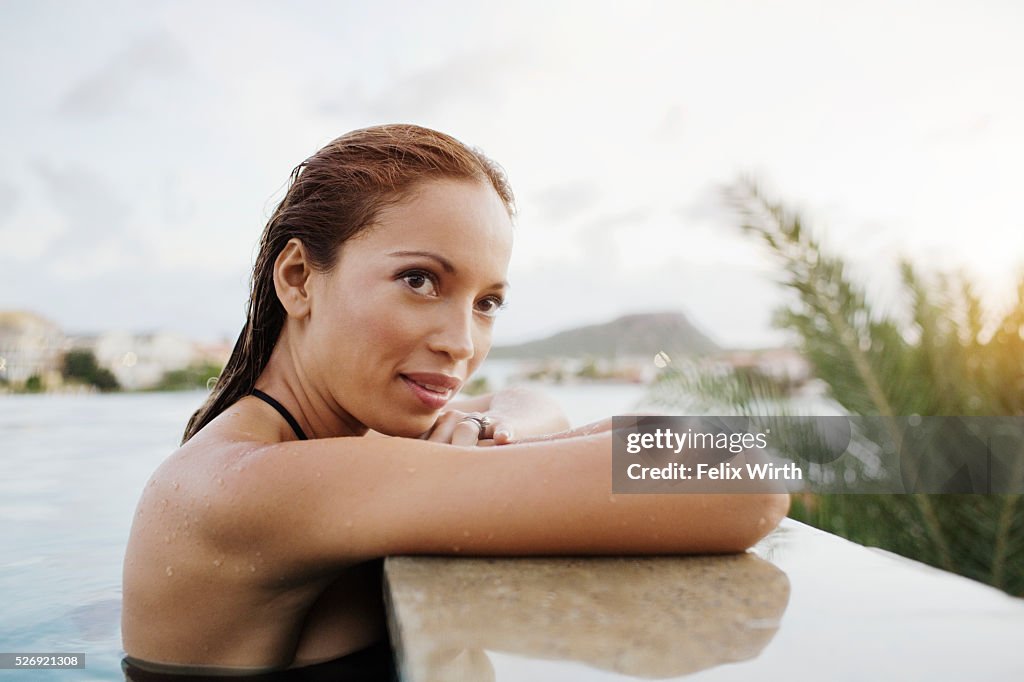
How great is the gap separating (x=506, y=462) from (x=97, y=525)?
296 cm

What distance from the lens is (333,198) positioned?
1.98 meters

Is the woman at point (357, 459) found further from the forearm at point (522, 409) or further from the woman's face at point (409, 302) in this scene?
the forearm at point (522, 409)

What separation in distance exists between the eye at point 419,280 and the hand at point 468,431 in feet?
1.35

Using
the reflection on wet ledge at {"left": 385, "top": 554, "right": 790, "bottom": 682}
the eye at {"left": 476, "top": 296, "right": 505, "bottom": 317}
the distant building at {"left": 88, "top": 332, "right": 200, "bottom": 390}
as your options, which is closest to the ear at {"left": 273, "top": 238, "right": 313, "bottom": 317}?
the eye at {"left": 476, "top": 296, "right": 505, "bottom": 317}

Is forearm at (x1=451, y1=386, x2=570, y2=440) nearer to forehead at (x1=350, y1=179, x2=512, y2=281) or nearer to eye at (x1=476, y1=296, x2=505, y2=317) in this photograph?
eye at (x1=476, y1=296, x2=505, y2=317)

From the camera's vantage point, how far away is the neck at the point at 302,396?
1981mm

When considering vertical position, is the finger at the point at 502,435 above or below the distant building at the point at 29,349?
above

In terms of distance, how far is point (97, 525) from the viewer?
3598mm

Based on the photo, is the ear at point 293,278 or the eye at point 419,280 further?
the ear at point 293,278

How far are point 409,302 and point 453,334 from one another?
13 centimetres

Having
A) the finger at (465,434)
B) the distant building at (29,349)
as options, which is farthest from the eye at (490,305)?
the distant building at (29,349)

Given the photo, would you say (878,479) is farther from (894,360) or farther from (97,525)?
(97,525)

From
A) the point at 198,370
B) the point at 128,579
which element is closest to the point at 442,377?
the point at 128,579

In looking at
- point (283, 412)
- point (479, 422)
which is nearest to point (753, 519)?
point (479, 422)
